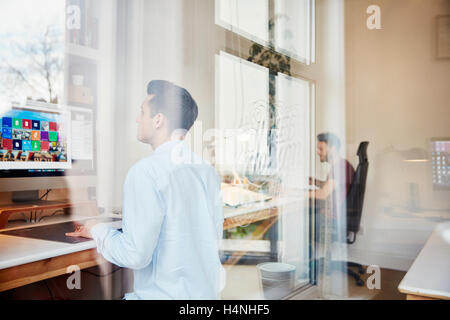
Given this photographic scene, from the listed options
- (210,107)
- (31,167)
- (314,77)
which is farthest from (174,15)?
(31,167)

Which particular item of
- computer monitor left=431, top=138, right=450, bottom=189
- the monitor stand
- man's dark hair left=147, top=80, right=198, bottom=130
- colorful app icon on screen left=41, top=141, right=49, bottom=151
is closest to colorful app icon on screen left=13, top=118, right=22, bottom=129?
colorful app icon on screen left=41, top=141, right=49, bottom=151

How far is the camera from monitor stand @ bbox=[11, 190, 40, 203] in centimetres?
171

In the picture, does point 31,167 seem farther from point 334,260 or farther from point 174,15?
point 334,260

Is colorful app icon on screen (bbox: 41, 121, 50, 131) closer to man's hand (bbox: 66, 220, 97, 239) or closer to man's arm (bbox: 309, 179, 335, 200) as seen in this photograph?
man's hand (bbox: 66, 220, 97, 239)

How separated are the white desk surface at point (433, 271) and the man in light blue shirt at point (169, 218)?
725 millimetres

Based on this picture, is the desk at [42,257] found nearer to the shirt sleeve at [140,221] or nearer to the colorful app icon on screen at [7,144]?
the shirt sleeve at [140,221]

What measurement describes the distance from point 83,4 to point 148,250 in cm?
130

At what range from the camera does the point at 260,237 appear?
1819 millimetres

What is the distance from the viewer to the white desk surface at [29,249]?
1.19 m

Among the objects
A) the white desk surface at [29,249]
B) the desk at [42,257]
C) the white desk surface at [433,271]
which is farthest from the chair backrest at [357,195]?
the white desk surface at [29,249]

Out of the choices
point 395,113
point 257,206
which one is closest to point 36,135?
point 257,206

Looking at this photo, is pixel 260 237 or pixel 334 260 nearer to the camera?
pixel 260 237

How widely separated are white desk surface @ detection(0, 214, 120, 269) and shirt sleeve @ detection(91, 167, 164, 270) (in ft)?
0.55
